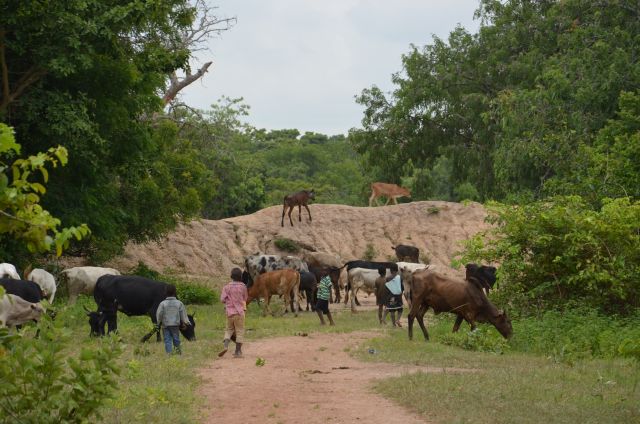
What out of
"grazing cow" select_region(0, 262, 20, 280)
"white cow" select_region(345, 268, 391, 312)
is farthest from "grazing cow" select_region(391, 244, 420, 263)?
"grazing cow" select_region(0, 262, 20, 280)

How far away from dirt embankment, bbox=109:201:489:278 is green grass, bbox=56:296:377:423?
10716 mm

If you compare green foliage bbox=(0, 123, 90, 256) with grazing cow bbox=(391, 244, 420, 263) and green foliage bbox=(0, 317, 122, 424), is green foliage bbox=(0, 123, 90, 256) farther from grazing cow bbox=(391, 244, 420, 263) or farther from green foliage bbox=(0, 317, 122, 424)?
grazing cow bbox=(391, 244, 420, 263)

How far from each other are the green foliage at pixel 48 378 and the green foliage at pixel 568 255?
12.9 m

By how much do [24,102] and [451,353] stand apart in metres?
11.2

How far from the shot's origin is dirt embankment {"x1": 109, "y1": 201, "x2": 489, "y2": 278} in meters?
37.9

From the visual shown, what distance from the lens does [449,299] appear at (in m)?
18.3

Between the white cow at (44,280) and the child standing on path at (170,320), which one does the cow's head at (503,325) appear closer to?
the child standing on path at (170,320)

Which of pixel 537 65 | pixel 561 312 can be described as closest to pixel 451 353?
pixel 561 312

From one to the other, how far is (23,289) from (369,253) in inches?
1075

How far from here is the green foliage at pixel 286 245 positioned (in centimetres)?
4044

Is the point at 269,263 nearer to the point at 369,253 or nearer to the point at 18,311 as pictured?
the point at 369,253

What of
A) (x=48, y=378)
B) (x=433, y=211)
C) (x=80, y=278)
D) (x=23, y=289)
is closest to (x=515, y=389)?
(x=48, y=378)

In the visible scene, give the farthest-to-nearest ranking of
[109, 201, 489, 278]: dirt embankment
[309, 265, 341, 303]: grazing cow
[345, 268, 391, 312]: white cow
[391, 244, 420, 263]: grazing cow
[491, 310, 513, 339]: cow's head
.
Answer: [391, 244, 420, 263]: grazing cow → [109, 201, 489, 278]: dirt embankment → [309, 265, 341, 303]: grazing cow → [345, 268, 391, 312]: white cow → [491, 310, 513, 339]: cow's head

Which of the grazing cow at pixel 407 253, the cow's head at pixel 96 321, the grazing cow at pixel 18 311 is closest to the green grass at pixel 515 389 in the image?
the cow's head at pixel 96 321
